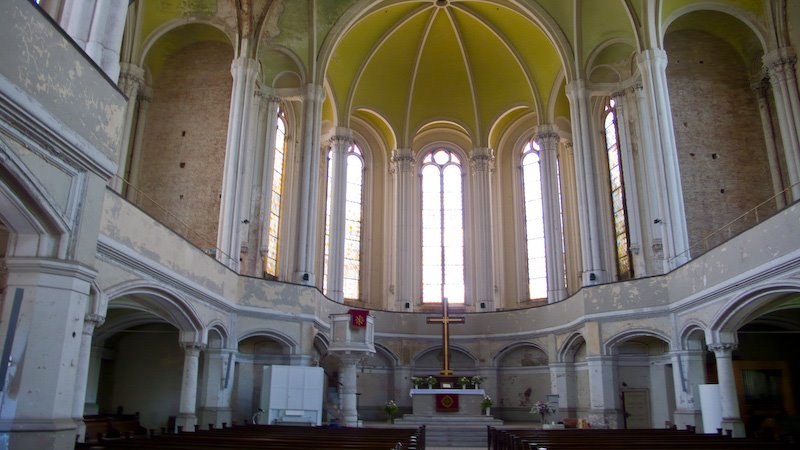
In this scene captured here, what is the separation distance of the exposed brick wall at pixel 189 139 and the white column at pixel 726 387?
14371mm

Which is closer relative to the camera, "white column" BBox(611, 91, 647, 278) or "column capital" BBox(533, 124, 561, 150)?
"white column" BBox(611, 91, 647, 278)

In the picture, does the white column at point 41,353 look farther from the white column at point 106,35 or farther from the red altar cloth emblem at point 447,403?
the red altar cloth emblem at point 447,403

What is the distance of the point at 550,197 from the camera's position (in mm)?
26812

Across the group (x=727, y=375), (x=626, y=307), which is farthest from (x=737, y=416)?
(x=626, y=307)

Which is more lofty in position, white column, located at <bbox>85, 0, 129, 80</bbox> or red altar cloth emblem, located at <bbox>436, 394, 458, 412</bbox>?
white column, located at <bbox>85, 0, 129, 80</bbox>

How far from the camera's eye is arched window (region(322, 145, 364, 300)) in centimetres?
2783

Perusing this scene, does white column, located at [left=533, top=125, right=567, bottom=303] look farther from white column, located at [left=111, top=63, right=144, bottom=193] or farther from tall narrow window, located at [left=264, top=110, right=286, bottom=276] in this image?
white column, located at [left=111, top=63, right=144, bottom=193]

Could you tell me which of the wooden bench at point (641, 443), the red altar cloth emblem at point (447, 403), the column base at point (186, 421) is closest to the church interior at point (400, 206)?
the column base at point (186, 421)

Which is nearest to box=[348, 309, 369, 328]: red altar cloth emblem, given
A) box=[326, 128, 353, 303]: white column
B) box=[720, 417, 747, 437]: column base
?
box=[326, 128, 353, 303]: white column

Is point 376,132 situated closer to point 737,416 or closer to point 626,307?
point 626,307

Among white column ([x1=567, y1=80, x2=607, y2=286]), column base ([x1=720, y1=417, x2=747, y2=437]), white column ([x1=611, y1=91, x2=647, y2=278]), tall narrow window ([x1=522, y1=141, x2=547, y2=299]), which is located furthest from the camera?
tall narrow window ([x1=522, y1=141, x2=547, y2=299])

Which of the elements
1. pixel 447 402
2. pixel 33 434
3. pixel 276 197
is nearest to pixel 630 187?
pixel 447 402

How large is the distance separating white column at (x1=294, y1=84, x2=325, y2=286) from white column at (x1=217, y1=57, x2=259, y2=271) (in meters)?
2.29

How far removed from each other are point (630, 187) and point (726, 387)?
30.6ft
